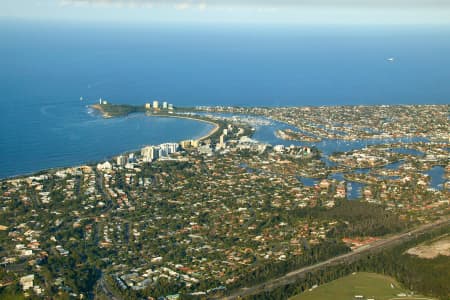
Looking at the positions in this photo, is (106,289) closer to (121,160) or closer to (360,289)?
(360,289)

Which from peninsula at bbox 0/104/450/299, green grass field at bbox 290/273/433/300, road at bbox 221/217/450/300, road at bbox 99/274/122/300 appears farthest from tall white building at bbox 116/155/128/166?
green grass field at bbox 290/273/433/300

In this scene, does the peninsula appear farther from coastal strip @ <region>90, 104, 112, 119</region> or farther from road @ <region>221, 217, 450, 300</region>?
coastal strip @ <region>90, 104, 112, 119</region>

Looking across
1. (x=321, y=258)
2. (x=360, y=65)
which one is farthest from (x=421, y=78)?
(x=321, y=258)

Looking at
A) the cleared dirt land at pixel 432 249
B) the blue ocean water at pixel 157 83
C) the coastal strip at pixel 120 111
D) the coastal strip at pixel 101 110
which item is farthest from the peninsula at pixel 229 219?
the coastal strip at pixel 101 110

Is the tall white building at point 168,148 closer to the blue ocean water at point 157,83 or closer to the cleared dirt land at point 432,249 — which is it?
the blue ocean water at point 157,83

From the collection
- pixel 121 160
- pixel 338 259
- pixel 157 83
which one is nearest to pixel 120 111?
pixel 121 160
